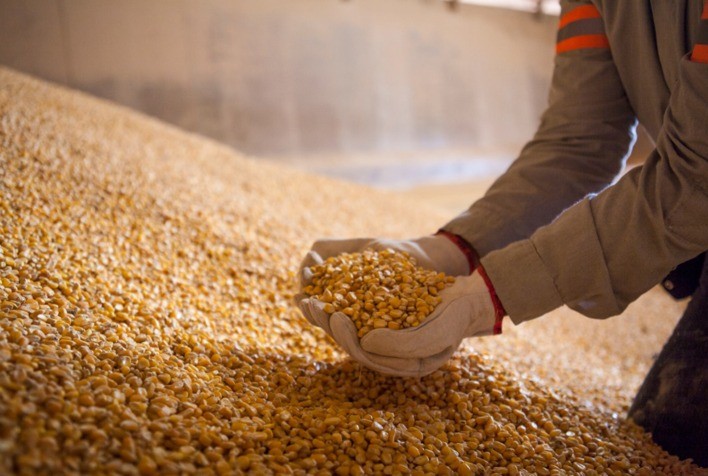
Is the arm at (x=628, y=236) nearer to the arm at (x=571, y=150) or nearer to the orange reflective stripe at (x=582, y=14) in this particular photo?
the arm at (x=571, y=150)

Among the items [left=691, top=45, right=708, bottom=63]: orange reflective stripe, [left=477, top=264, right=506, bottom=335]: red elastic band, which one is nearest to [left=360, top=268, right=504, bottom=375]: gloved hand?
[left=477, top=264, right=506, bottom=335]: red elastic band

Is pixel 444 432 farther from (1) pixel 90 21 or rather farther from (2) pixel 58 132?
(1) pixel 90 21

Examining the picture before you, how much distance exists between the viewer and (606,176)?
5.16ft

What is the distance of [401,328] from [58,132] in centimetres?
209

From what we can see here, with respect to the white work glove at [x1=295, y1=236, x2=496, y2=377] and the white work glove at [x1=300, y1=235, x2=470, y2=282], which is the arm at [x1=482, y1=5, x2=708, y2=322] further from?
the white work glove at [x1=300, y1=235, x2=470, y2=282]

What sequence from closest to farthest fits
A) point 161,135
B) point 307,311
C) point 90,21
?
point 307,311
point 161,135
point 90,21

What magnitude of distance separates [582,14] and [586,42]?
0.26 feet

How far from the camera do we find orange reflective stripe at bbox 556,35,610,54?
4.86 ft

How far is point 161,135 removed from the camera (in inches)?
134

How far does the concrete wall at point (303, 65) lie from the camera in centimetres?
497

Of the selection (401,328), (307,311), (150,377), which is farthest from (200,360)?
(401,328)

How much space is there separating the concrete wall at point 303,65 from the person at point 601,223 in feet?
14.9

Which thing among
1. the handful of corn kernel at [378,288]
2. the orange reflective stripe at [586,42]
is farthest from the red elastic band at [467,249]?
the orange reflective stripe at [586,42]

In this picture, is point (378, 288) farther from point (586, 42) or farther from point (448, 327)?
point (586, 42)
